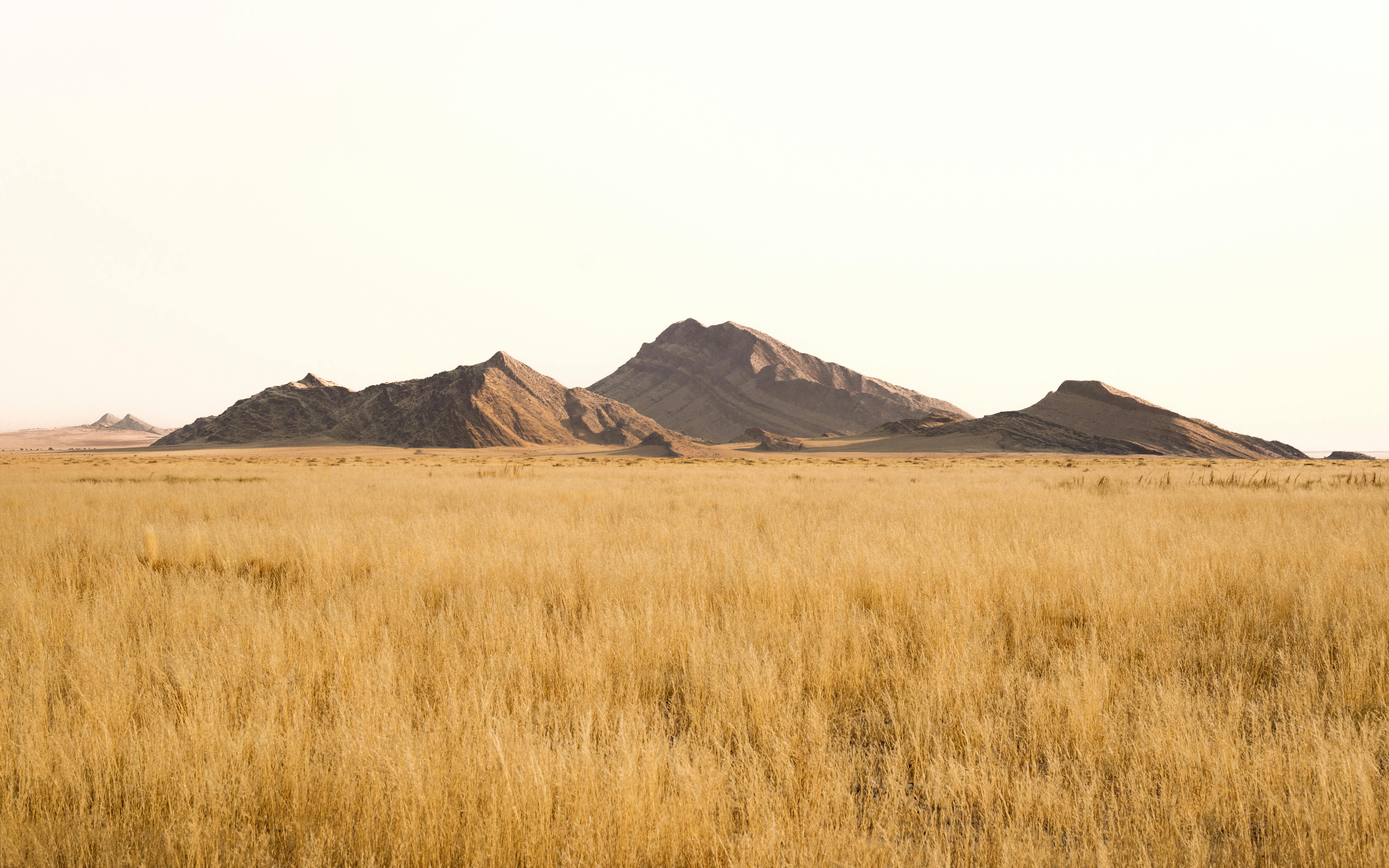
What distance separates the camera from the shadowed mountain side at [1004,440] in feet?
277

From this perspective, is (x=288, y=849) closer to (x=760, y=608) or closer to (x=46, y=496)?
(x=760, y=608)

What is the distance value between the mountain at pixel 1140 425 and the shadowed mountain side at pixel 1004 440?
438 cm

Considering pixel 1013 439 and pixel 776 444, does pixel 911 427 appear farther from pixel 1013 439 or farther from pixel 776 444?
pixel 776 444

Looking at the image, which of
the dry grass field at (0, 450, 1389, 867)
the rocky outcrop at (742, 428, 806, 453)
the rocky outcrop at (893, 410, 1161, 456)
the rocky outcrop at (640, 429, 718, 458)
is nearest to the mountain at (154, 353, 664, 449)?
the rocky outcrop at (640, 429, 718, 458)

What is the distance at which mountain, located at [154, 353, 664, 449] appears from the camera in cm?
10594

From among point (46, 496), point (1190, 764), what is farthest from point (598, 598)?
point (46, 496)

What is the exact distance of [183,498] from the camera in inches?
544

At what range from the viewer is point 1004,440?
86250 mm

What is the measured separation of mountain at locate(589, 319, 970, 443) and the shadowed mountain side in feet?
180

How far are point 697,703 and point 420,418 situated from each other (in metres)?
118

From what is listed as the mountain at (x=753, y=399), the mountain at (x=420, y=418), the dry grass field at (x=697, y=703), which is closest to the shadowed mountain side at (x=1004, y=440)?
the mountain at (x=420, y=418)

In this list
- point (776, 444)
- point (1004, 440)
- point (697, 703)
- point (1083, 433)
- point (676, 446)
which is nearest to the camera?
point (697, 703)

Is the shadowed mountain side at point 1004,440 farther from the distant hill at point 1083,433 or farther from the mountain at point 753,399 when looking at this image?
the mountain at point 753,399

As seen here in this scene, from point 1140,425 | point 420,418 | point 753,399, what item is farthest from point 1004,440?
point 420,418
